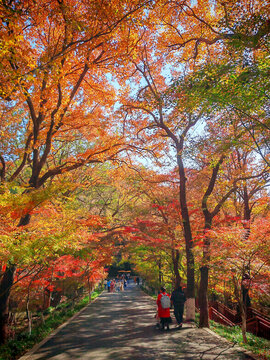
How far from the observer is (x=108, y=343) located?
300 inches

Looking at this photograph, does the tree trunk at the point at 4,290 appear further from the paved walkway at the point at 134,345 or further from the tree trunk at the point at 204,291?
the tree trunk at the point at 204,291

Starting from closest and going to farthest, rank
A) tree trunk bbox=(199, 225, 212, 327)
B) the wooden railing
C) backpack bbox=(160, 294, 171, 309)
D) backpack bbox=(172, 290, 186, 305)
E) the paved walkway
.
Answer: the paved walkway
backpack bbox=(160, 294, 171, 309)
tree trunk bbox=(199, 225, 212, 327)
backpack bbox=(172, 290, 186, 305)
the wooden railing

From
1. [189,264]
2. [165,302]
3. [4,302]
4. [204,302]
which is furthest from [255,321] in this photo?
[4,302]

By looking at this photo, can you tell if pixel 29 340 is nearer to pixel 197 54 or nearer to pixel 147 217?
pixel 147 217

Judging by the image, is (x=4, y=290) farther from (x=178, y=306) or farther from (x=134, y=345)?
(x=178, y=306)

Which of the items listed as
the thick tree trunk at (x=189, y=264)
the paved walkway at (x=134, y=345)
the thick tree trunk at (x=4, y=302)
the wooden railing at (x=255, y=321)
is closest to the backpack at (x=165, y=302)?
the paved walkway at (x=134, y=345)

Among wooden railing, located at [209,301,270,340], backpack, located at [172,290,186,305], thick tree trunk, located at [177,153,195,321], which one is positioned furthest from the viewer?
thick tree trunk, located at [177,153,195,321]

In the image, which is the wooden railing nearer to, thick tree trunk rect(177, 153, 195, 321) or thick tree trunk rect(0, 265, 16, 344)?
thick tree trunk rect(177, 153, 195, 321)

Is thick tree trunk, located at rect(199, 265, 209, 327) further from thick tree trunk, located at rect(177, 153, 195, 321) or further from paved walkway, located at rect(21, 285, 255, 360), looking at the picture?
paved walkway, located at rect(21, 285, 255, 360)

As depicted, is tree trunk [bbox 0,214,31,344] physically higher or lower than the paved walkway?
higher

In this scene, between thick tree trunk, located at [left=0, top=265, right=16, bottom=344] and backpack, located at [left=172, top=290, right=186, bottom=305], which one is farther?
backpack, located at [left=172, top=290, right=186, bottom=305]

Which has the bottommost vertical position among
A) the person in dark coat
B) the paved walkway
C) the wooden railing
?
the wooden railing

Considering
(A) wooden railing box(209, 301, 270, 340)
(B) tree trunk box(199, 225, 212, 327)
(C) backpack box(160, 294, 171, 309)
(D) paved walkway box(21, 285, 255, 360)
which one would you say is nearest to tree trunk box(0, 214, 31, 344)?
(D) paved walkway box(21, 285, 255, 360)

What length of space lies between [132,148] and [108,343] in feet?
28.3
